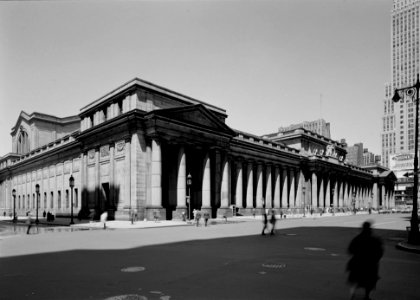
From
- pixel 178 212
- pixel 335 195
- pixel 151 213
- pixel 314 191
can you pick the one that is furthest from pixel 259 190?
pixel 335 195

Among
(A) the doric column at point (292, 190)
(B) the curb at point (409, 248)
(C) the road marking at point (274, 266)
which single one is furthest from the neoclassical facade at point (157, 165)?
(C) the road marking at point (274, 266)

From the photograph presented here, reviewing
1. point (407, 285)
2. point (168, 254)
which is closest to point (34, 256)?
point (168, 254)

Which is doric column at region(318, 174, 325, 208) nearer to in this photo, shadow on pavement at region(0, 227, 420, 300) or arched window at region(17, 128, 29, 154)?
shadow on pavement at region(0, 227, 420, 300)

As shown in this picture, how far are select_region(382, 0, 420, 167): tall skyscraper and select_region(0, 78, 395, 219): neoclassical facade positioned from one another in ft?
285

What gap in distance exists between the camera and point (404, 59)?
5901 inches

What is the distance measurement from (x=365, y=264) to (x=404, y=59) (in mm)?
170586

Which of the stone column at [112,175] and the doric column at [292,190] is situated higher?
the stone column at [112,175]

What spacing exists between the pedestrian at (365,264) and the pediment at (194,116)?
33774 millimetres

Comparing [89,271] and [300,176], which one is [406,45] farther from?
[89,271]

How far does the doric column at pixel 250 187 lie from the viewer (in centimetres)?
6222

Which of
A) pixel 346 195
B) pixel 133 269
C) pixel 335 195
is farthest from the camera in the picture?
pixel 346 195

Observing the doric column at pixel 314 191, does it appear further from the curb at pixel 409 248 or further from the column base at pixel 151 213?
the curb at pixel 409 248

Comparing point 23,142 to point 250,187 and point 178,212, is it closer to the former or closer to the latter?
point 250,187

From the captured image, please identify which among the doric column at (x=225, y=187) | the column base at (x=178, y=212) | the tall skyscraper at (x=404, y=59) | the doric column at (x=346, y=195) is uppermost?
the tall skyscraper at (x=404, y=59)
